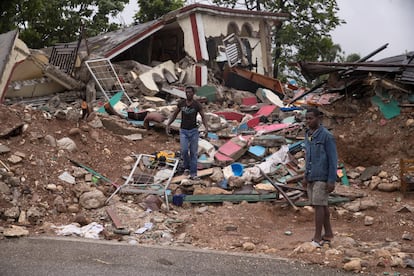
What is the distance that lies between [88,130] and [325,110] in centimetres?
482

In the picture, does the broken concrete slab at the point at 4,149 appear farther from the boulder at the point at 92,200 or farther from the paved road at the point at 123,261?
the paved road at the point at 123,261

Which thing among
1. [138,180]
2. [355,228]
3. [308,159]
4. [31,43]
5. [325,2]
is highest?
[325,2]

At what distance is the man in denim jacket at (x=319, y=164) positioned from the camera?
5148 millimetres

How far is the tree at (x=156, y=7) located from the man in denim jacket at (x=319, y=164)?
1968 cm

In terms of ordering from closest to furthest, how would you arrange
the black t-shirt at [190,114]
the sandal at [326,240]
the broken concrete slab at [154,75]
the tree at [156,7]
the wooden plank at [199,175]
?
the sandal at [326,240] → the black t-shirt at [190,114] → the wooden plank at [199,175] → the broken concrete slab at [154,75] → the tree at [156,7]

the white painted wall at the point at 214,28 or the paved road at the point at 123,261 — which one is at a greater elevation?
the white painted wall at the point at 214,28

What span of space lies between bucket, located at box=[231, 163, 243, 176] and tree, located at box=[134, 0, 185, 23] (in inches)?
659

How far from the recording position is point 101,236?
19.7 feet

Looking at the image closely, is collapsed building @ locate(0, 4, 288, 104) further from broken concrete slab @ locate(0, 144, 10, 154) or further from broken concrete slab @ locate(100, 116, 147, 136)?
broken concrete slab @ locate(0, 144, 10, 154)

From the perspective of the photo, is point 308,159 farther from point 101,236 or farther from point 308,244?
point 101,236

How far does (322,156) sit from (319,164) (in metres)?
0.09

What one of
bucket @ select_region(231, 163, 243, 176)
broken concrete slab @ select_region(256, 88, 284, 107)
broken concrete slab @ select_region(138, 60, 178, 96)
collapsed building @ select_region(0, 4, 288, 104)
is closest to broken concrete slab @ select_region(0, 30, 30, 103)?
collapsed building @ select_region(0, 4, 288, 104)

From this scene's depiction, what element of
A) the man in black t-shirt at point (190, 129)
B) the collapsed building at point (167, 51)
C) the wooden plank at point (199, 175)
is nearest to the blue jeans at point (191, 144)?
the man in black t-shirt at point (190, 129)

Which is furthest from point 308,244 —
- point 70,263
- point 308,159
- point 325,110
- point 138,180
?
point 325,110
